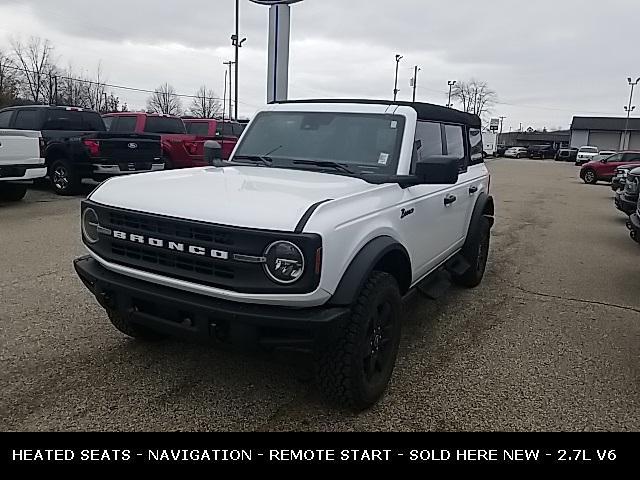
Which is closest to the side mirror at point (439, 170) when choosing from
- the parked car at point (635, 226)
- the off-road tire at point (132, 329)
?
the off-road tire at point (132, 329)

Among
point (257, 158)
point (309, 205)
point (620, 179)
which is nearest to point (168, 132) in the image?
point (257, 158)

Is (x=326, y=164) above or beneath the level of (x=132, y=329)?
above

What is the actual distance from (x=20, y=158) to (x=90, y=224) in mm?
7556

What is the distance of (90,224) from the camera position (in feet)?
11.1

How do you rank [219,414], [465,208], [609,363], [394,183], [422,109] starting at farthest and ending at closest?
[465,208] → [422,109] → [609,363] → [394,183] → [219,414]

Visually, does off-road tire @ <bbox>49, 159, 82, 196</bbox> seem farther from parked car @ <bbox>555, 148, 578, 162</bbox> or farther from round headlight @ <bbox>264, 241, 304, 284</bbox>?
parked car @ <bbox>555, 148, 578, 162</bbox>

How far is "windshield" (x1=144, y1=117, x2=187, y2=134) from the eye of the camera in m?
14.0

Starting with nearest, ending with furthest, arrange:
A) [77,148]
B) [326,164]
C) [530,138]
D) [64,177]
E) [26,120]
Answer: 1. [326,164]
2. [77,148]
3. [64,177]
4. [26,120]
5. [530,138]

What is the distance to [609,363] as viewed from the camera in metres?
4.09

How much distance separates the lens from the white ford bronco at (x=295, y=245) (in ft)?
8.89

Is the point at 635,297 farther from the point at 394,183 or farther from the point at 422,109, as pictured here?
the point at 394,183

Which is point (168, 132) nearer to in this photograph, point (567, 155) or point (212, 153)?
point (212, 153)

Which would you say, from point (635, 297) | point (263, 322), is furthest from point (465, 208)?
point (263, 322)
